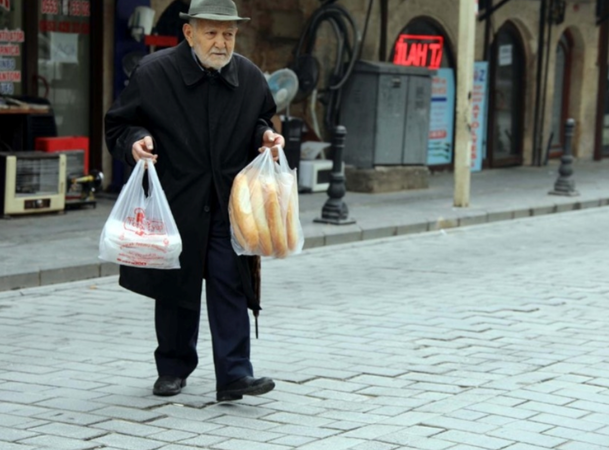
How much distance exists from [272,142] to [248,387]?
1.09 meters

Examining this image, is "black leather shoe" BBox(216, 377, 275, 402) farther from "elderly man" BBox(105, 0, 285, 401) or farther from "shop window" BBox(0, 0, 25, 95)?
"shop window" BBox(0, 0, 25, 95)

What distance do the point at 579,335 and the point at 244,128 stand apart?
9.60ft

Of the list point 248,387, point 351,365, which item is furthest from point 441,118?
point 248,387

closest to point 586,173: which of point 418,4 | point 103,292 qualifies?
point 418,4

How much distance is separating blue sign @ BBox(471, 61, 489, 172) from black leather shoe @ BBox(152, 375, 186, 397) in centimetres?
1508

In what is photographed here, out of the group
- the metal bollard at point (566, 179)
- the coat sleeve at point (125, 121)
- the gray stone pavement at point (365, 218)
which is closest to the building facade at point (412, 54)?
the gray stone pavement at point (365, 218)

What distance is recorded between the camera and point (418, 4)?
18922 mm

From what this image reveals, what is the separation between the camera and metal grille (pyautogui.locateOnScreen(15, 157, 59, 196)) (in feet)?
41.9

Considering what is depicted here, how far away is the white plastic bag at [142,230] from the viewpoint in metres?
5.47

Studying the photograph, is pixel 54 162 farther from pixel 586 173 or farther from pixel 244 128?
pixel 586 173

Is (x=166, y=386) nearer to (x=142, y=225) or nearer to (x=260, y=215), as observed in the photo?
(x=142, y=225)

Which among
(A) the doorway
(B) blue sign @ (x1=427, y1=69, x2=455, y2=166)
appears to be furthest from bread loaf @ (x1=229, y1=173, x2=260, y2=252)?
(A) the doorway

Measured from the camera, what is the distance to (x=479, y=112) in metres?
20.7

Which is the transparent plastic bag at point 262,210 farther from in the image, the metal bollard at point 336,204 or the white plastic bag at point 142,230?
the metal bollard at point 336,204
